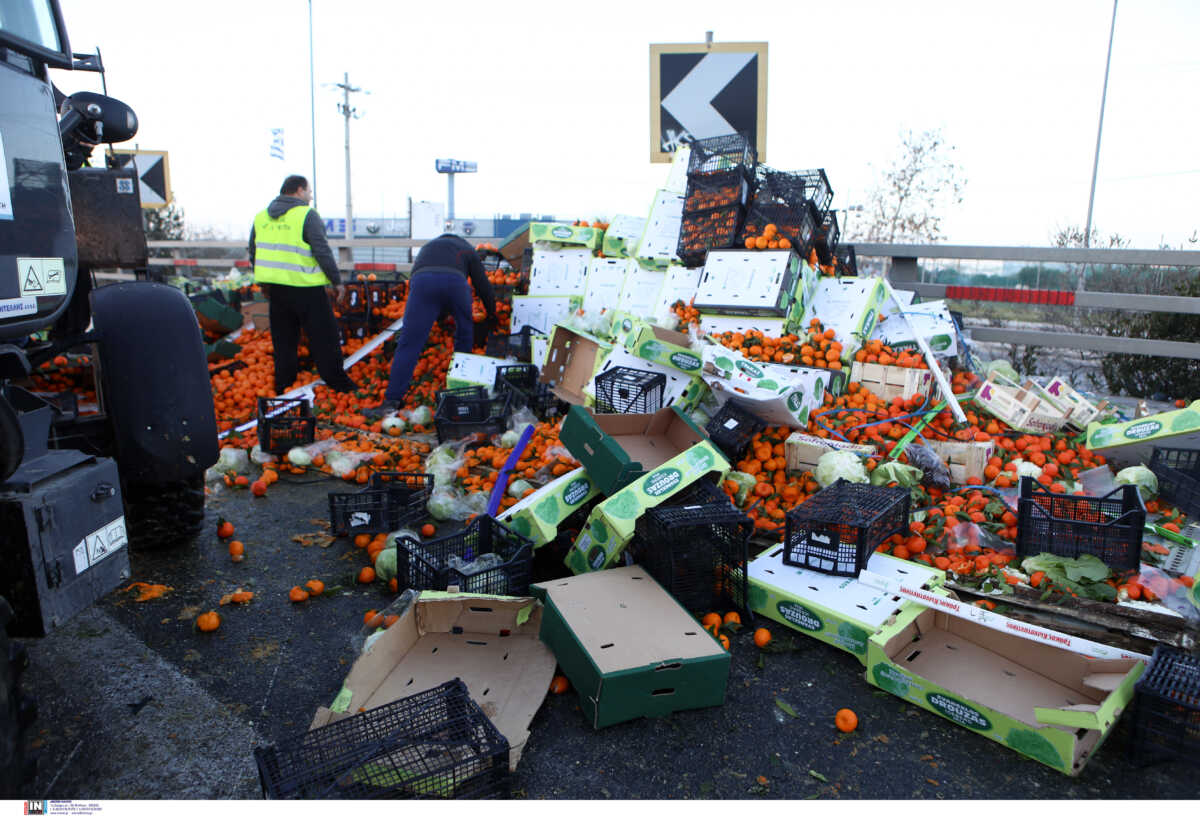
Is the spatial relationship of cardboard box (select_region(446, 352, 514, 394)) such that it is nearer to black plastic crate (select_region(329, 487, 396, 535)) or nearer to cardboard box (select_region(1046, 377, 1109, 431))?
black plastic crate (select_region(329, 487, 396, 535))

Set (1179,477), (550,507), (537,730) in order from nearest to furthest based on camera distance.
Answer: (537,730)
(550,507)
(1179,477)

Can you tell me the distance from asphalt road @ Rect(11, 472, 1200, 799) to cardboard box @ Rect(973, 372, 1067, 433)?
9.58ft

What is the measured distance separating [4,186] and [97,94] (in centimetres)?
110

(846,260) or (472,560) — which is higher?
(846,260)

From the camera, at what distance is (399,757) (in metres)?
2.17

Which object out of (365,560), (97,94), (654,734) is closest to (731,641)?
(654,734)

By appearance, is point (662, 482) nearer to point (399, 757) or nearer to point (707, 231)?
point (399, 757)

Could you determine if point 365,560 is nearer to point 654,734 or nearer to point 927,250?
point 654,734

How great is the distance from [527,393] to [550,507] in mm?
2679

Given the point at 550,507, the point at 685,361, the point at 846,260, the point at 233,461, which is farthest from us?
the point at 846,260

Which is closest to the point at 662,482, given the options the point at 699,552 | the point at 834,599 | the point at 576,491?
the point at 699,552

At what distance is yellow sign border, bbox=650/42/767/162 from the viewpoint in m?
6.60

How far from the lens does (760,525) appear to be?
4070mm

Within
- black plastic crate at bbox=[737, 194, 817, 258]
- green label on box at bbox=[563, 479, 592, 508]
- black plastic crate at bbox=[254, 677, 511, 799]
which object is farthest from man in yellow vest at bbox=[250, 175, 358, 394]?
black plastic crate at bbox=[254, 677, 511, 799]
